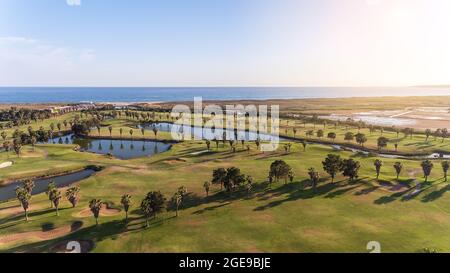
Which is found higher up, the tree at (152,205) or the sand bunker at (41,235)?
the tree at (152,205)

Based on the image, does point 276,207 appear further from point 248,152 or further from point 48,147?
point 48,147

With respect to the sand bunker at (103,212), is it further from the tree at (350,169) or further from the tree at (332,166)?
the tree at (350,169)

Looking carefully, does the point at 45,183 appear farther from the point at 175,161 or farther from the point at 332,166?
the point at 332,166

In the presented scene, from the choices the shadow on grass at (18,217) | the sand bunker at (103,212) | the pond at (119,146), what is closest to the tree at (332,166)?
the sand bunker at (103,212)

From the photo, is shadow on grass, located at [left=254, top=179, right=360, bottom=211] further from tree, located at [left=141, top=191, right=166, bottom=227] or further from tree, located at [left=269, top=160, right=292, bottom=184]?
tree, located at [left=141, top=191, right=166, bottom=227]

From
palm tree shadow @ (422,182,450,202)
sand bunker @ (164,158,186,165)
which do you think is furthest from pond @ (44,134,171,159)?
palm tree shadow @ (422,182,450,202)
